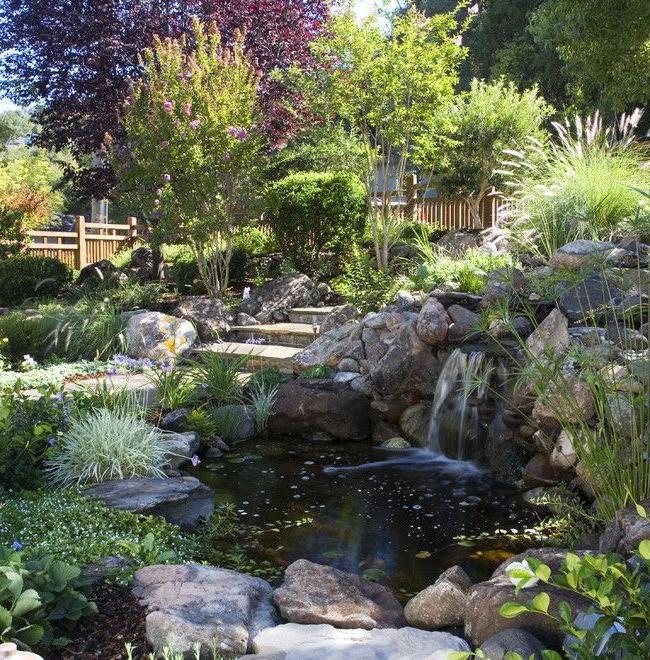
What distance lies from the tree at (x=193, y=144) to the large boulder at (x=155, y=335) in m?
1.69

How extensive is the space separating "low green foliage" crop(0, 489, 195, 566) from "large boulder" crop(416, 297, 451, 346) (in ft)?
11.2

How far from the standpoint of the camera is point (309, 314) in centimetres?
1131

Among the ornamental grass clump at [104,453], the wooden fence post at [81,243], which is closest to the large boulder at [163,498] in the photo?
the ornamental grass clump at [104,453]

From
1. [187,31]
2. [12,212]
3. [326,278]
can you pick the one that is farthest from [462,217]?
[12,212]

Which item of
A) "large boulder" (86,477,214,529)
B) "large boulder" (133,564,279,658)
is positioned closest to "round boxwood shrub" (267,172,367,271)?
"large boulder" (86,477,214,529)

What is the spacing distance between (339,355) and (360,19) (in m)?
5.58

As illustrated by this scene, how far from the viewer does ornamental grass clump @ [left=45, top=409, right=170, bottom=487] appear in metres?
5.46

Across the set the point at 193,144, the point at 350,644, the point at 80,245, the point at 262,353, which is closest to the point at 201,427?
the point at 262,353

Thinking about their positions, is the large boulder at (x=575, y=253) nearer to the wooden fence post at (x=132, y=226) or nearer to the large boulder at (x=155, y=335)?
the large boulder at (x=155, y=335)

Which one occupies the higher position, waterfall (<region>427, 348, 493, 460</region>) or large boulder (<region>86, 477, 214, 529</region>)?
waterfall (<region>427, 348, 493, 460</region>)

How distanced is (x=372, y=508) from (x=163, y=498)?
1425 mm

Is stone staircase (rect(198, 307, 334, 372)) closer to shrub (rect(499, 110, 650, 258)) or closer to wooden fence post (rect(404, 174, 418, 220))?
shrub (rect(499, 110, 650, 258))

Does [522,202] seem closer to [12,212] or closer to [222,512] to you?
[222,512]

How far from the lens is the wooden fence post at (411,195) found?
14.9 metres
